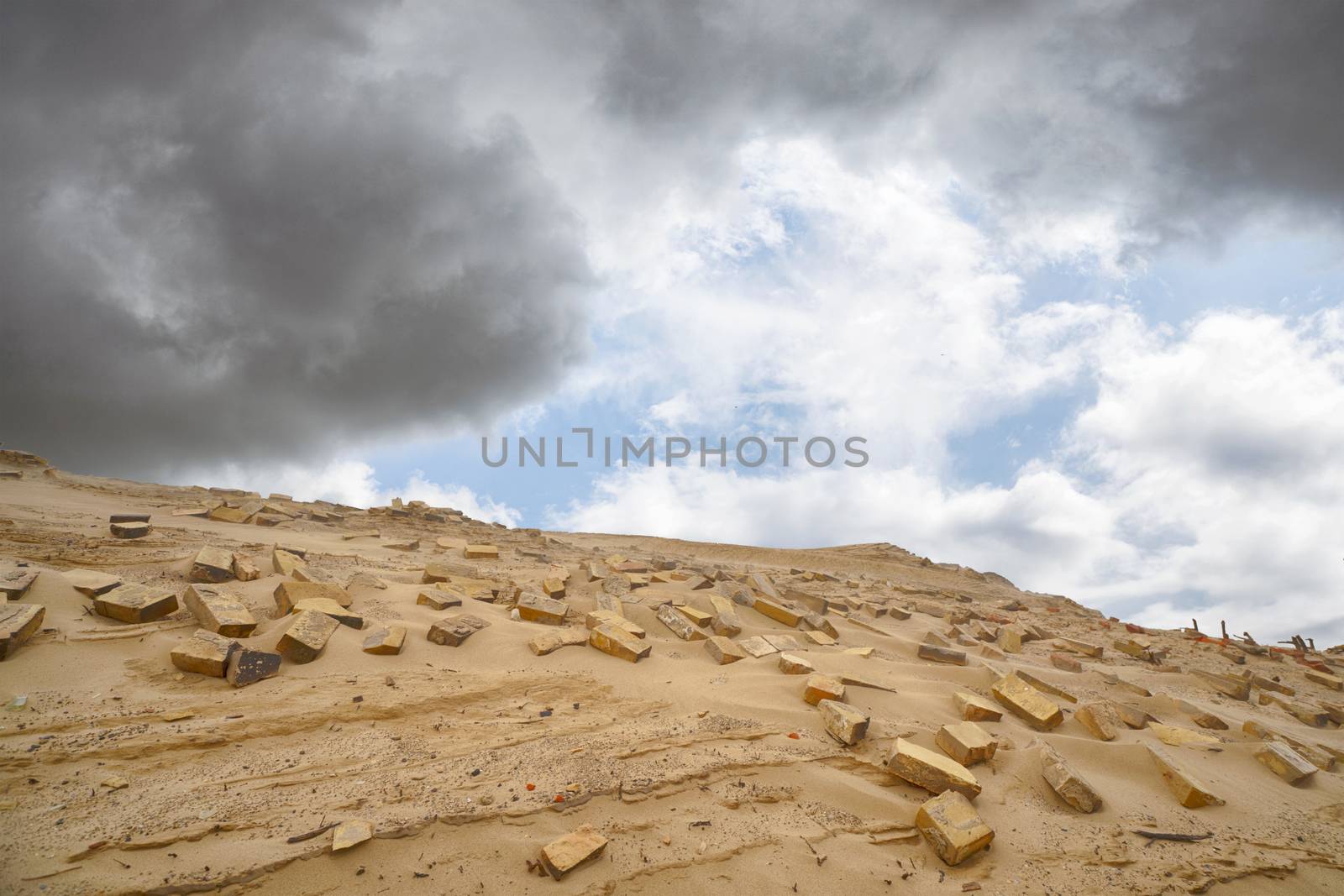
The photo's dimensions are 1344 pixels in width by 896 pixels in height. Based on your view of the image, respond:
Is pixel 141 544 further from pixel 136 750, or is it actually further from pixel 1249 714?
pixel 1249 714

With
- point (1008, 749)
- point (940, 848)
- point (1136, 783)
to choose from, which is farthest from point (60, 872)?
point (1136, 783)

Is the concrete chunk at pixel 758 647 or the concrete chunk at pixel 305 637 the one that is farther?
the concrete chunk at pixel 758 647

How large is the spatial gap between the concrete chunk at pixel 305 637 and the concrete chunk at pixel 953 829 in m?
3.46

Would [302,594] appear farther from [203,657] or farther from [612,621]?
[612,621]

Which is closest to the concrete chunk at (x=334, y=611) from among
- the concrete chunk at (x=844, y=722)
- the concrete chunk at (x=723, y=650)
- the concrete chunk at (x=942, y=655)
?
the concrete chunk at (x=723, y=650)

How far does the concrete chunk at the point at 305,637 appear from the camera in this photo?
385cm

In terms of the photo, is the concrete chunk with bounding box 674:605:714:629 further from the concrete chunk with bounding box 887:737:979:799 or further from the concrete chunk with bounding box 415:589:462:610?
the concrete chunk with bounding box 887:737:979:799

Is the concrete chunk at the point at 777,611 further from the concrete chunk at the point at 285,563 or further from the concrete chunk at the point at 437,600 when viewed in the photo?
the concrete chunk at the point at 285,563

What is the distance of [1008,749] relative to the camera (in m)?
3.69

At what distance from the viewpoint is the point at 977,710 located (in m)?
4.09

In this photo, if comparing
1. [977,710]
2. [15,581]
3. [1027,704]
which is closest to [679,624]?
[977,710]

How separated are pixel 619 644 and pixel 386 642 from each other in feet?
5.00

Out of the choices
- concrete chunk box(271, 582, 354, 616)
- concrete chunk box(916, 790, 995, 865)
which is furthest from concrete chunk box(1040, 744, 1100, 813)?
concrete chunk box(271, 582, 354, 616)

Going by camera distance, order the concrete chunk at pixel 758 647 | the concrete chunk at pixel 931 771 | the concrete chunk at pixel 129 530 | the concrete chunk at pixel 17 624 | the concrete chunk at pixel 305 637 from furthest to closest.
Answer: the concrete chunk at pixel 129 530, the concrete chunk at pixel 758 647, the concrete chunk at pixel 305 637, the concrete chunk at pixel 17 624, the concrete chunk at pixel 931 771
